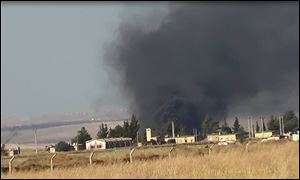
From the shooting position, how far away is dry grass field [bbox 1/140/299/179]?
13266mm

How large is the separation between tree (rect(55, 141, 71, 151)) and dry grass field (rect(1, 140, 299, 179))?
0.37 m

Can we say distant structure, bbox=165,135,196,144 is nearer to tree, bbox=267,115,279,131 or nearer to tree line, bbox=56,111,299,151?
tree line, bbox=56,111,299,151

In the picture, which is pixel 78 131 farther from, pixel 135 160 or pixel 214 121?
pixel 214 121

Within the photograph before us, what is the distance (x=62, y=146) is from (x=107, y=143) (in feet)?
3.63

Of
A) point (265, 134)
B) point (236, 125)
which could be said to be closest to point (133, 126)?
point (236, 125)

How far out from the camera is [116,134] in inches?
537

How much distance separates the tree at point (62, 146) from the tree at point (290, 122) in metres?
8.59

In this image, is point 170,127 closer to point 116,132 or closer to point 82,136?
point 116,132

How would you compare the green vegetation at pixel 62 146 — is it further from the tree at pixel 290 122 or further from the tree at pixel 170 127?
the tree at pixel 290 122

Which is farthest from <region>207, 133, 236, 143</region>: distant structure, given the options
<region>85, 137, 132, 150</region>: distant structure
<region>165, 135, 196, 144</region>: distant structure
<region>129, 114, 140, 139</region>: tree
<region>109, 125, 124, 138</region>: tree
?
<region>109, 125, 124, 138</region>: tree

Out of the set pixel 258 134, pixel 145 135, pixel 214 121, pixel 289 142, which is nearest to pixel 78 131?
pixel 145 135

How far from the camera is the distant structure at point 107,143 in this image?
13.8 meters

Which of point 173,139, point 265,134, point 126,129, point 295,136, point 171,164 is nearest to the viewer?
point 126,129

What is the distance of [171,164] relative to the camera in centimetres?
1452
